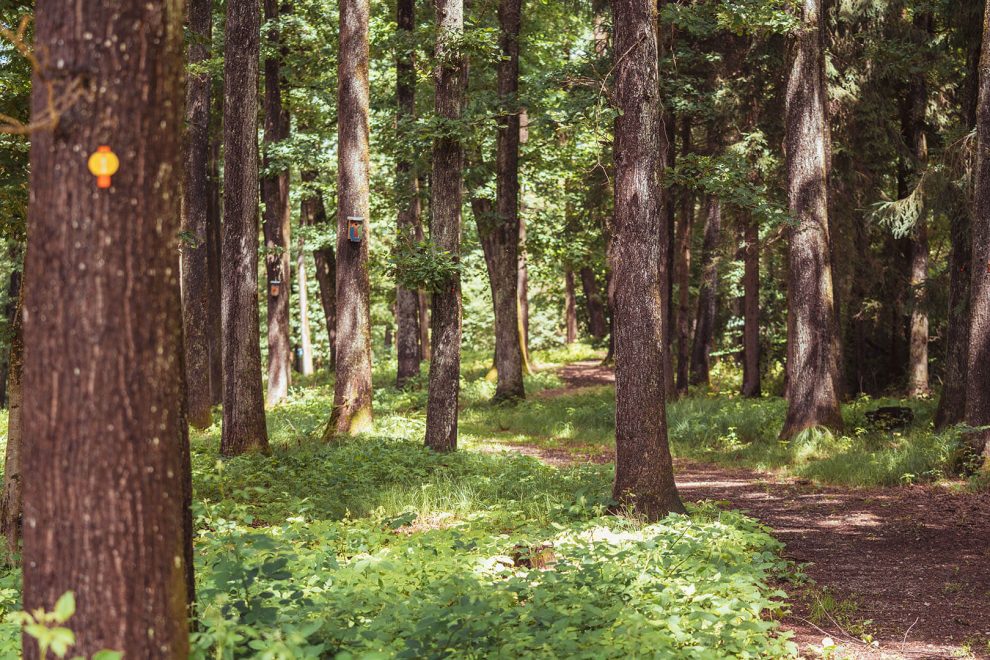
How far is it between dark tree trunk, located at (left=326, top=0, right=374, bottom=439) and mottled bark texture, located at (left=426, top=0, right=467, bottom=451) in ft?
6.13

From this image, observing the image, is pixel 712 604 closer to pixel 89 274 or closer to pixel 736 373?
pixel 89 274

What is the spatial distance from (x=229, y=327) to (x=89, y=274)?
979cm

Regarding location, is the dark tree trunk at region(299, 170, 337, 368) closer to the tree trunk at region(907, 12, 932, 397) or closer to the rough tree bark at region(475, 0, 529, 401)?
the rough tree bark at region(475, 0, 529, 401)

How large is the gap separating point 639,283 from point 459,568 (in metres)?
3.84

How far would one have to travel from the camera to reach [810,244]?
14953 millimetres

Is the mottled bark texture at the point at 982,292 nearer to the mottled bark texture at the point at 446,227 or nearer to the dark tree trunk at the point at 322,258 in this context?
the mottled bark texture at the point at 446,227

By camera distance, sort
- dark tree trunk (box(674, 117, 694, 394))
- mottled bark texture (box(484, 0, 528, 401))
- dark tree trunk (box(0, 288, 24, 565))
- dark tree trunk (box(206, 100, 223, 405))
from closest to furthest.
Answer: dark tree trunk (box(0, 288, 24, 565)) < dark tree trunk (box(206, 100, 223, 405)) < mottled bark texture (box(484, 0, 528, 401)) < dark tree trunk (box(674, 117, 694, 394))

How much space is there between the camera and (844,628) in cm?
619

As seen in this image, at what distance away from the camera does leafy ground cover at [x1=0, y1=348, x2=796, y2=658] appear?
14.2ft

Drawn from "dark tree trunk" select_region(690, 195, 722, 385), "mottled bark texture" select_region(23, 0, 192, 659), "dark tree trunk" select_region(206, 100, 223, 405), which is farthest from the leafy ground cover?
"dark tree trunk" select_region(690, 195, 722, 385)

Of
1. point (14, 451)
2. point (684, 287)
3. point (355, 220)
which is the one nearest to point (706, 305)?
point (684, 287)

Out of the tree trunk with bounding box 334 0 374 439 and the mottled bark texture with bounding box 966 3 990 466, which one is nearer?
the mottled bark texture with bounding box 966 3 990 466

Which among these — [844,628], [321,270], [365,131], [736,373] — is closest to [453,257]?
[365,131]

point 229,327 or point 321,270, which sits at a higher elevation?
point 321,270
